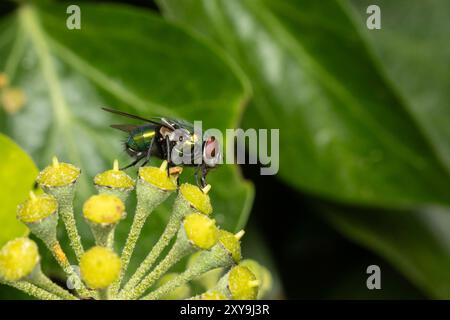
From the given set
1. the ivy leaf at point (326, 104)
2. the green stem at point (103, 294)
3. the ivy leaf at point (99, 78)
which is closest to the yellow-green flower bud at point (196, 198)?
the green stem at point (103, 294)

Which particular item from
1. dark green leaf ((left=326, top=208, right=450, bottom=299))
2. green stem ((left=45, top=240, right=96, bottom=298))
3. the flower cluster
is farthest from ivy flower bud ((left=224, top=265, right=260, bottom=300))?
dark green leaf ((left=326, top=208, right=450, bottom=299))

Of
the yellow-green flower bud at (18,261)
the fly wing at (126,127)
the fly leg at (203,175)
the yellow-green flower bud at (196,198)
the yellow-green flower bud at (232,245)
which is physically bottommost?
the yellow-green flower bud at (18,261)

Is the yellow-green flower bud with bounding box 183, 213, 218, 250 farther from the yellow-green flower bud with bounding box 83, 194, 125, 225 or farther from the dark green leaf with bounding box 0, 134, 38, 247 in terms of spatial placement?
the dark green leaf with bounding box 0, 134, 38, 247

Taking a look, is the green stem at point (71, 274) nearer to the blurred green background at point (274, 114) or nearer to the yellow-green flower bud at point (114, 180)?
the yellow-green flower bud at point (114, 180)

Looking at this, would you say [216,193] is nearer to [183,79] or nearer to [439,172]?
[183,79]

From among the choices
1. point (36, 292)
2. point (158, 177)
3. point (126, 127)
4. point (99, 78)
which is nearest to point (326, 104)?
point (99, 78)

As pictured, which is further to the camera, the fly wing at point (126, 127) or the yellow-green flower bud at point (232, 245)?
the fly wing at point (126, 127)

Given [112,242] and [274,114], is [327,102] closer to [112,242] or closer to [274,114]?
[274,114]
